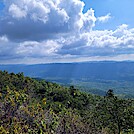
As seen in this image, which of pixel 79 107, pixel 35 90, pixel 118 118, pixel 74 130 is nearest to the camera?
pixel 74 130

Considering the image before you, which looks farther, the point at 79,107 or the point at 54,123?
the point at 79,107

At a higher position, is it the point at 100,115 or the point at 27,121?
the point at 27,121

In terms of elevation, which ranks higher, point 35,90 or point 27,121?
point 27,121

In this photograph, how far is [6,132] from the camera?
359 inches

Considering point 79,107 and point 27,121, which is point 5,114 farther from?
point 79,107

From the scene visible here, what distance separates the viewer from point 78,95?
66.8 metres

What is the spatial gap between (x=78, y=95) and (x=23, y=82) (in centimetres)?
1418

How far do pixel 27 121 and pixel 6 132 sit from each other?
188 centimetres

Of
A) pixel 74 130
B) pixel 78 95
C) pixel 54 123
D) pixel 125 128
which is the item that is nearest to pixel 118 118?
pixel 125 128

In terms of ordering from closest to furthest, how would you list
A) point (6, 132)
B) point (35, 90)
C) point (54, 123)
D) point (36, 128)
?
1. point (6, 132)
2. point (36, 128)
3. point (54, 123)
4. point (35, 90)

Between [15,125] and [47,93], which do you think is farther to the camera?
[47,93]

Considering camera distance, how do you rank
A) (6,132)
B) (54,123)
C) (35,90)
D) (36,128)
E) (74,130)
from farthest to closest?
(35,90)
(74,130)
(54,123)
(36,128)
(6,132)

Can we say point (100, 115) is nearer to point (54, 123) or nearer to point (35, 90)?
point (54, 123)

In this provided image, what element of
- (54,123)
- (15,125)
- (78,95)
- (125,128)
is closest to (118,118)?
(125,128)
